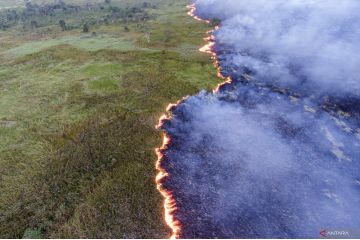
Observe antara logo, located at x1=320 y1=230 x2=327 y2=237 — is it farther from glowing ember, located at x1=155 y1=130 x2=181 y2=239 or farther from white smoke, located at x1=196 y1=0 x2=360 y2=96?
white smoke, located at x1=196 y1=0 x2=360 y2=96

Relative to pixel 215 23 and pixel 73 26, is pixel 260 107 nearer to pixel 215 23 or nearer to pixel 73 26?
pixel 215 23

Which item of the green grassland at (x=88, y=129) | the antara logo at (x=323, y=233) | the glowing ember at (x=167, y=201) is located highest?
the green grassland at (x=88, y=129)

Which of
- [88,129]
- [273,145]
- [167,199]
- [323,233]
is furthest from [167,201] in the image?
[88,129]

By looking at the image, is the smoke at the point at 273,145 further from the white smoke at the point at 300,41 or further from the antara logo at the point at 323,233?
the antara logo at the point at 323,233

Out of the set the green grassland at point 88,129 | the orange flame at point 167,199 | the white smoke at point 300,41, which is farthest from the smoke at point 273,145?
the green grassland at point 88,129

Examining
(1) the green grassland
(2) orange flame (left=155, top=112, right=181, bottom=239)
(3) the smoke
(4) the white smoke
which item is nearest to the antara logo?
(3) the smoke

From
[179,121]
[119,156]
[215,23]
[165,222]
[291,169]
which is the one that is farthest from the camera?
[215,23]

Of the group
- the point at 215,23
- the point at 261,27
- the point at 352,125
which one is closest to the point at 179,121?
the point at 352,125
